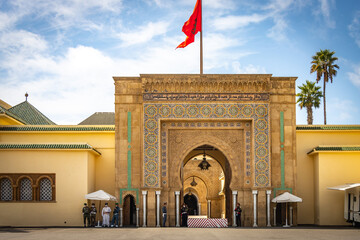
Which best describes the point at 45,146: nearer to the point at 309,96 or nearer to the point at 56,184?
the point at 56,184

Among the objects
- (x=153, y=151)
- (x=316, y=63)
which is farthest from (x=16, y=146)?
(x=316, y=63)

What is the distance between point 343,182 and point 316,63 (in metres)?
16.9

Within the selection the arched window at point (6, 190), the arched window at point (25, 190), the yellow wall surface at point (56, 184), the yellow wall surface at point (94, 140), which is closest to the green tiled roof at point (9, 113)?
the yellow wall surface at point (94, 140)

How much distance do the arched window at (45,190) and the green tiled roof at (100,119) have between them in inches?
511

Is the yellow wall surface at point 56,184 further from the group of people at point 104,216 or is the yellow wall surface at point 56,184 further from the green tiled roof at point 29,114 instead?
the green tiled roof at point 29,114

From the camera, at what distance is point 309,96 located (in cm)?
4053

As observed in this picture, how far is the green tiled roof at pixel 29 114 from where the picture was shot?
27.6 meters

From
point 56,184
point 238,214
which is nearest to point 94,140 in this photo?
point 56,184

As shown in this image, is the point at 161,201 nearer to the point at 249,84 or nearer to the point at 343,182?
the point at 249,84

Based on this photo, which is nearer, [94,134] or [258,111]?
[258,111]

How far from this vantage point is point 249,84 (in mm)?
22250

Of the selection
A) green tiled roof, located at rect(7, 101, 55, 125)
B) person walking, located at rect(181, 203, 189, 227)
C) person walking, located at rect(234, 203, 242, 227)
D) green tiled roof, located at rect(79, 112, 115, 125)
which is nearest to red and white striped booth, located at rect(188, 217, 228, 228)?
person walking, located at rect(181, 203, 189, 227)

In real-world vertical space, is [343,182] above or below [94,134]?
below

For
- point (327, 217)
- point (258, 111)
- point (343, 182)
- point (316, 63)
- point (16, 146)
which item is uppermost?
point (316, 63)
